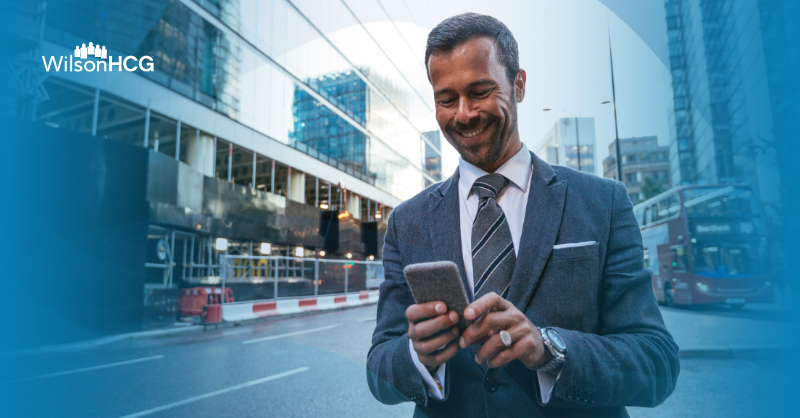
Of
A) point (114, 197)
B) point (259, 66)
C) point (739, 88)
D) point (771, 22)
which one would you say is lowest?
point (739, 88)

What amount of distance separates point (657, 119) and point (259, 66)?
1513 centimetres

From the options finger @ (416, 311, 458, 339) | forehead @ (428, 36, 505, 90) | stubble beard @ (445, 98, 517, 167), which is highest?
forehead @ (428, 36, 505, 90)

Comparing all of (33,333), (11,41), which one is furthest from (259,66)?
(33,333)

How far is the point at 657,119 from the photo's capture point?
2188 mm

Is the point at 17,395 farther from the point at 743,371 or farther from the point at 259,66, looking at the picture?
the point at 259,66

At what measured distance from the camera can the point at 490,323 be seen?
2.52ft

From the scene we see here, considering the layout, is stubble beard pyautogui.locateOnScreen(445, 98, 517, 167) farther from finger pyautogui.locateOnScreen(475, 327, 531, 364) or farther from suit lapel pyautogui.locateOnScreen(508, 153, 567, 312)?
finger pyautogui.locateOnScreen(475, 327, 531, 364)

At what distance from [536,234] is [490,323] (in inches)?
12.7

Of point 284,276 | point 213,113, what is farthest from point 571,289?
point 213,113

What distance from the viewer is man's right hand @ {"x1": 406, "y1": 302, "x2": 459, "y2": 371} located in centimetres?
79

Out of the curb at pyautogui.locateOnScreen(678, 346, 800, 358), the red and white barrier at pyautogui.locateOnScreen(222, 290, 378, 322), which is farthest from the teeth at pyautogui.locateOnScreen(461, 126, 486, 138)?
the red and white barrier at pyautogui.locateOnScreen(222, 290, 378, 322)

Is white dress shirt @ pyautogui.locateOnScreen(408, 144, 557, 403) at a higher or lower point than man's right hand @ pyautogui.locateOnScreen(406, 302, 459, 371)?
higher

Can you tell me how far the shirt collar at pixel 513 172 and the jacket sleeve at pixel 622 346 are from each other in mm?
223

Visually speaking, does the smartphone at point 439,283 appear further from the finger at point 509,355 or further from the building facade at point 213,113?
the building facade at point 213,113
